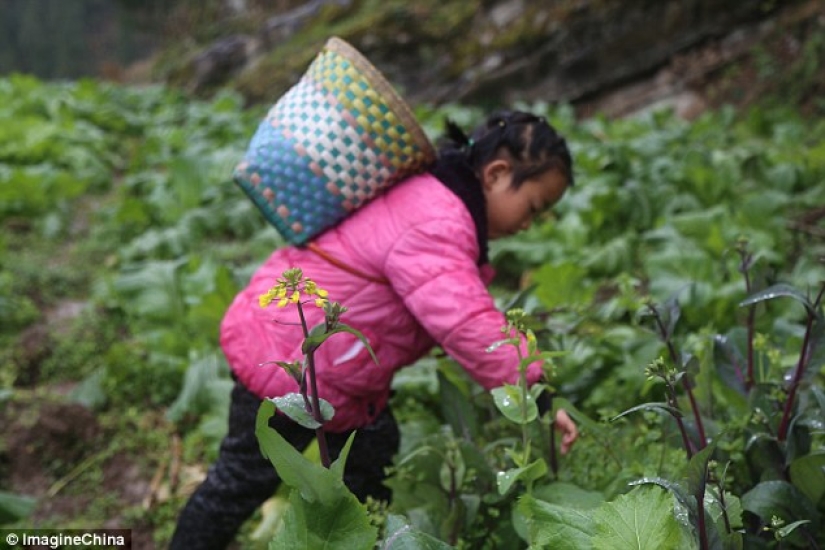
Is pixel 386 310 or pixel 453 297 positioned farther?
pixel 386 310

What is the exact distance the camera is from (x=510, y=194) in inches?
91.0

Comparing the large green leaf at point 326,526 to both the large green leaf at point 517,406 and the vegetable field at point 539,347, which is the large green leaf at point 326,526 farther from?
the large green leaf at point 517,406

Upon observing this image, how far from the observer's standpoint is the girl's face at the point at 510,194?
231 centimetres

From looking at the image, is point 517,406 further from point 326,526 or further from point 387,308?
point 387,308

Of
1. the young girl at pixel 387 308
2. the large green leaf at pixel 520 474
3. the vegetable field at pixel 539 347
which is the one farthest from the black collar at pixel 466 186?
the large green leaf at pixel 520 474

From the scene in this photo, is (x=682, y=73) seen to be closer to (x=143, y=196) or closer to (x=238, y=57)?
(x=143, y=196)

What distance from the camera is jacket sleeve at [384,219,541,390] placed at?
1.94 meters

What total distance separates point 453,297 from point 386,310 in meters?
0.28

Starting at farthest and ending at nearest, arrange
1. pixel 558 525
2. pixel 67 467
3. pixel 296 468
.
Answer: pixel 67 467, pixel 558 525, pixel 296 468

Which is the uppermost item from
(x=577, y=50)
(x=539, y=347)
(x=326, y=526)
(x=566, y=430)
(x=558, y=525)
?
(x=326, y=526)

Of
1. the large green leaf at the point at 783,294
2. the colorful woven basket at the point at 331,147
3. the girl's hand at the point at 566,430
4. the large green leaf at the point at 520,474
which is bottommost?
the girl's hand at the point at 566,430

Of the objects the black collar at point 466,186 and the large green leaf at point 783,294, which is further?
the black collar at point 466,186

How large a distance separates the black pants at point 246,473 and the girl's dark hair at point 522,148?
81 cm

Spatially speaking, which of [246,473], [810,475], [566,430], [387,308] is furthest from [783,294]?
[246,473]
